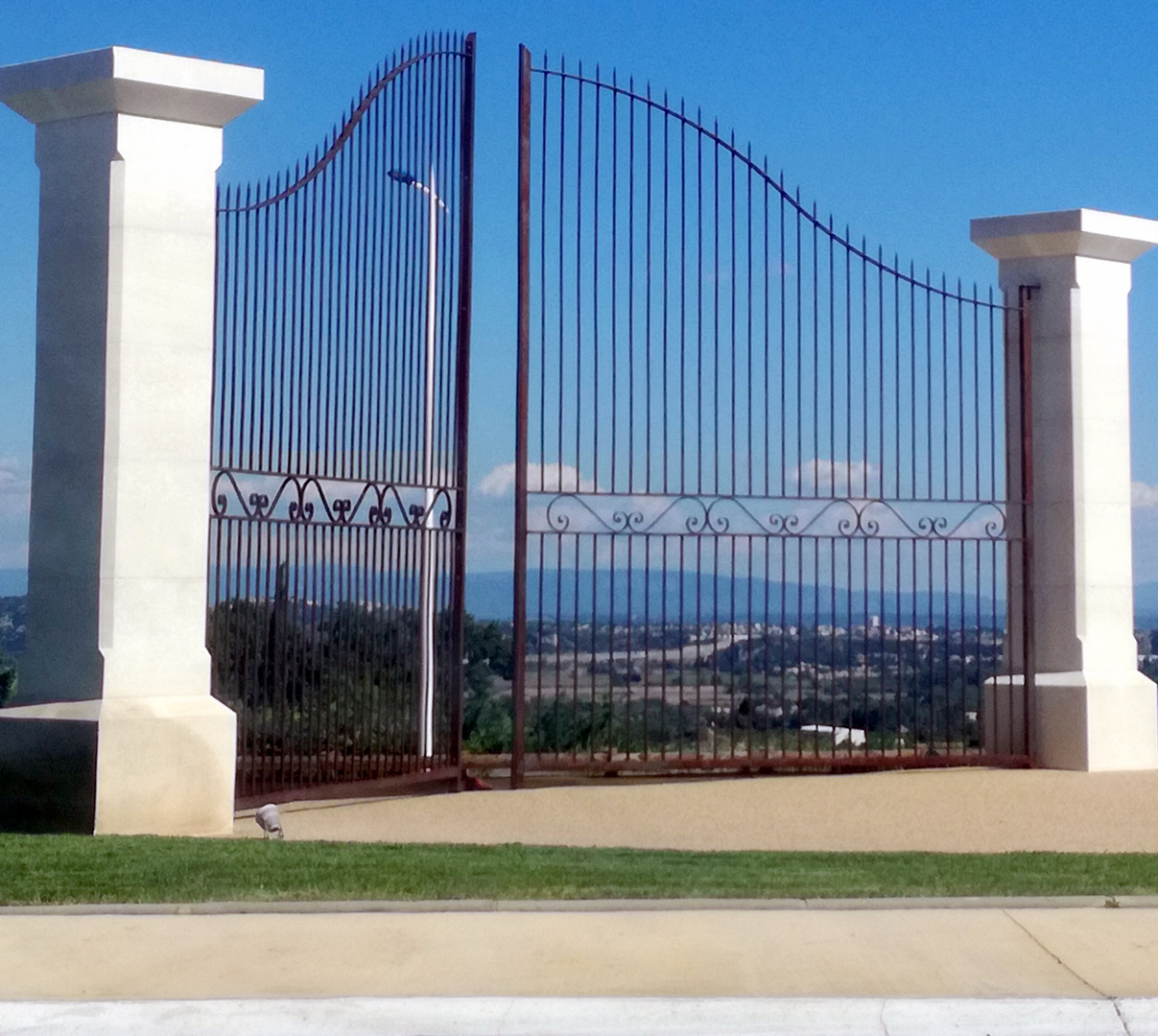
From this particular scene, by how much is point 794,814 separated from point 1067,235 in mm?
5481

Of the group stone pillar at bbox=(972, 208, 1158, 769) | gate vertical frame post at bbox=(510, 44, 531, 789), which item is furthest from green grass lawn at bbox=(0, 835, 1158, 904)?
stone pillar at bbox=(972, 208, 1158, 769)

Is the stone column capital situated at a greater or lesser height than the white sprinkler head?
greater

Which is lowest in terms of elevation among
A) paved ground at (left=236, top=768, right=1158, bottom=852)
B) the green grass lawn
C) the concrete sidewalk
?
paved ground at (left=236, top=768, right=1158, bottom=852)

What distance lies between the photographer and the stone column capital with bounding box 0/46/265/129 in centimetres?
987

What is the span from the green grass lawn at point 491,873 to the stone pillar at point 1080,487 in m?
4.95

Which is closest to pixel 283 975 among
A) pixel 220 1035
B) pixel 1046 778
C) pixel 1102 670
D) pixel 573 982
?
pixel 220 1035

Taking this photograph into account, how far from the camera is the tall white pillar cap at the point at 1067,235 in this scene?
1378 centimetres

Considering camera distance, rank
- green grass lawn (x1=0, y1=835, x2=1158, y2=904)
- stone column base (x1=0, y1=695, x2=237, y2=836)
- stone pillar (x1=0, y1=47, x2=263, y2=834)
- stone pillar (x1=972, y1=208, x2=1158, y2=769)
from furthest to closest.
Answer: stone pillar (x1=972, y1=208, x2=1158, y2=769)
stone pillar (x1=0, y1=47, x2=263, y2=834)
stone column base (x1=0, y1=695, x2=237, y2=836)
green grass lawn (x1=0, y1=835, x2=1158, y2=904)

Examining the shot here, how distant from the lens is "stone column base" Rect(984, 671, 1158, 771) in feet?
44.7

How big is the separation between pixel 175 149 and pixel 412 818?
14.4 ft

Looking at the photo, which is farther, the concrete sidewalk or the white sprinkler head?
the white sprinkler head

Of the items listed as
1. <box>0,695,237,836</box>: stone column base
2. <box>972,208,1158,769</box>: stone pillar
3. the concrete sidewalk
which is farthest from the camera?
<box>972,208,1158,769</box>: stone pillar

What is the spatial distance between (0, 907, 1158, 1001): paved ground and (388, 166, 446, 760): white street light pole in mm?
5347

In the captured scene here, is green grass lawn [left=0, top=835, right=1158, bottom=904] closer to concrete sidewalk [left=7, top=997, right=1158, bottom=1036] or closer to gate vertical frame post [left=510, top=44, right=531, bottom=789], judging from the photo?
concrete sidewalk [left=7, top=997, right=1158, bottom=1036]
